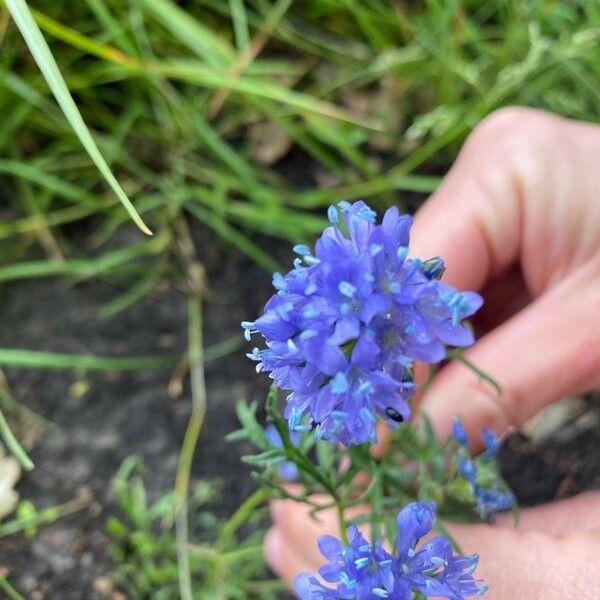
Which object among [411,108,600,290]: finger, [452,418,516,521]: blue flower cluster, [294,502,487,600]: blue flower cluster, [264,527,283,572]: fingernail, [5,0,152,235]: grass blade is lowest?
[264,527,283,572]: fingernail

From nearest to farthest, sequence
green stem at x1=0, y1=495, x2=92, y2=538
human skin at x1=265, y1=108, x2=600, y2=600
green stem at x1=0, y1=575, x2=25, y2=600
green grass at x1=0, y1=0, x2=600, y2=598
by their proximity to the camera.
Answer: human skin at x1=265, y1=108, x2=600, y2=600, green stem at x1=0, y1=575, x2=25, y2=600, green stem at x1=0, y1=495, x2=92, y2=538, green grass at x1=0, y1=0, x2=600, y2=598

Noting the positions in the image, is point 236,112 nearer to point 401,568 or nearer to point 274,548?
point 274,548

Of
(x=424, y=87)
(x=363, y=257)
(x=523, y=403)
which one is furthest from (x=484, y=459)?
(x=424, y=87)

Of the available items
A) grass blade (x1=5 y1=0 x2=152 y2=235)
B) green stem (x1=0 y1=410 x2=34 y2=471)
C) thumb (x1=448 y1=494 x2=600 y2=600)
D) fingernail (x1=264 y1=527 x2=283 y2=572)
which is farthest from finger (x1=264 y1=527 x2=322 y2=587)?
grass blade (x1=5 y1=0 x2=152 y2=235)

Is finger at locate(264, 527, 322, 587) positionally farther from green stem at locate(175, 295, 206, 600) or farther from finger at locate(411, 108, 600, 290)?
finger at locate(411, 108, 600, 290)

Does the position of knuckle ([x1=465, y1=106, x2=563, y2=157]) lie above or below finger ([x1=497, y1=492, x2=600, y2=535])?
above

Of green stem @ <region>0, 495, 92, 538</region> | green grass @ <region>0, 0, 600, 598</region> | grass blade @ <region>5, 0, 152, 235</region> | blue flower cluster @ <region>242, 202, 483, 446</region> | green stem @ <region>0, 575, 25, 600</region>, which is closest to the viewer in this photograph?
blue flower cluster @ <region>242, 202, 483, 446</region>
